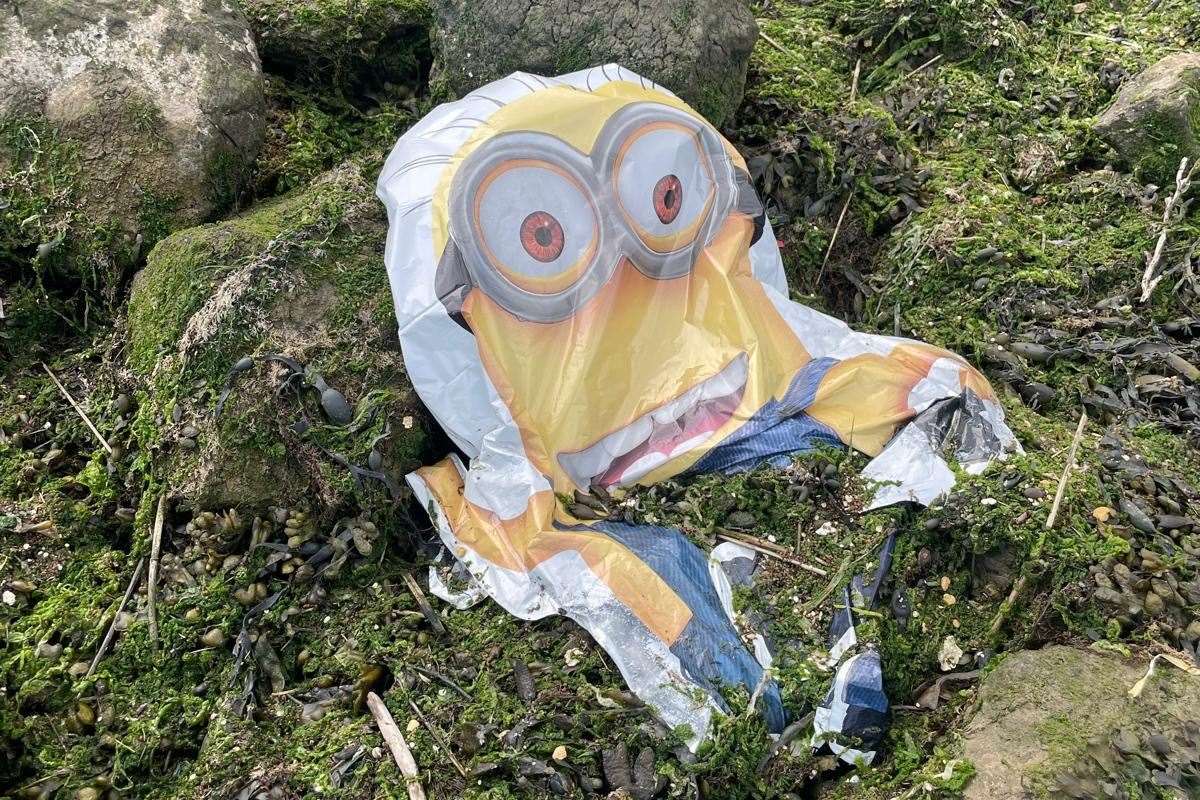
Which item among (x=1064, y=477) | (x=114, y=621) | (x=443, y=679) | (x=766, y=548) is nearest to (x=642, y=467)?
(x=766, y=548)

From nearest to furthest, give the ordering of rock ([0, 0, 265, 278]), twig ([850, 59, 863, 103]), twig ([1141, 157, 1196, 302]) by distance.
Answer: rock ([0, 0, 265, 278])
twig ([1141, 157, 1196, 302])
twig ([850, 59, 863, 103])

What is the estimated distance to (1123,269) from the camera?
343 centimetres

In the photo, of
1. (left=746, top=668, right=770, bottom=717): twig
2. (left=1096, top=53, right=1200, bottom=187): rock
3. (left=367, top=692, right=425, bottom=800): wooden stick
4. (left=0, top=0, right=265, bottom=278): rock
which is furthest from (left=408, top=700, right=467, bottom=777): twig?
(left=1096, top=53, right=1200, bottom=187): rock

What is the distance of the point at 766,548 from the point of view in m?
2.66

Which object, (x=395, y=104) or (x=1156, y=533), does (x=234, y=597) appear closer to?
(x=395, y=104)

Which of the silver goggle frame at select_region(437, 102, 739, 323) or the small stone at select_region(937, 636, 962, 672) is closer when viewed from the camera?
the small stone at select_region(937, 636, 962, 672)

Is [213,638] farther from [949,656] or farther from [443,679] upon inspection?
[949,656]

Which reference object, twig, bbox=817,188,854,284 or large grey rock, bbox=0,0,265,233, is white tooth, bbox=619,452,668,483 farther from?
large grey rock, bbox=0,0,265,233

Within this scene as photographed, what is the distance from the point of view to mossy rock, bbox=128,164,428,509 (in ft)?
8.84

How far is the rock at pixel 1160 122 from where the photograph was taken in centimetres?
364

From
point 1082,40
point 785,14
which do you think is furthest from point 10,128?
point 1082,40

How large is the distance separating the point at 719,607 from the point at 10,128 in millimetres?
3159

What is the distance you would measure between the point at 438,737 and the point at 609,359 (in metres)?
1.34

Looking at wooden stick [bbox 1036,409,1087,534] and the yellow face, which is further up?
the yellow face
